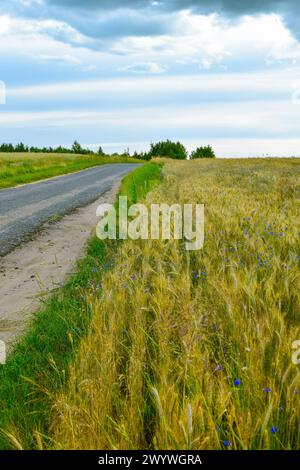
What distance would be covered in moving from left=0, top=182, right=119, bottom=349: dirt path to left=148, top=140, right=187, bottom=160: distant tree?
122134 millimetres

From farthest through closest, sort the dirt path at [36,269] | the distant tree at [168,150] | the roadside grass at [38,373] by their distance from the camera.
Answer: the distant tree at [168,150]
the dirt path at [36,269]
the roadside grass at [38,373]

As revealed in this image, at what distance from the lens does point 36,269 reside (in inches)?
255

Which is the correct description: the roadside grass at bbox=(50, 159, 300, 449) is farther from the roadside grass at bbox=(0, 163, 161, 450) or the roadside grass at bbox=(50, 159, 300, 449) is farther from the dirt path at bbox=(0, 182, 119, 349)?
the dirt path at bbox=(0, 182, 119, 349)

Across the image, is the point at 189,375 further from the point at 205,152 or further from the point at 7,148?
the point at 205,152

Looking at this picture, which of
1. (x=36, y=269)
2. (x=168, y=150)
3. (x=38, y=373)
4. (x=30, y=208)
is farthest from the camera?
(x=168, y=150)

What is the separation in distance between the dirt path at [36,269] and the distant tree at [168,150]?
122134 millimetres

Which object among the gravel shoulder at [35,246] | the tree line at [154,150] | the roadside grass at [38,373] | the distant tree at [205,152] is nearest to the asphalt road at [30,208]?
the gravel shoulder at [35,246]

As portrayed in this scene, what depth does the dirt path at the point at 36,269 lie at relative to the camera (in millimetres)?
4586

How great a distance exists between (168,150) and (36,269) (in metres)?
127

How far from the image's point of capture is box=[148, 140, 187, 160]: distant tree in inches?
5148

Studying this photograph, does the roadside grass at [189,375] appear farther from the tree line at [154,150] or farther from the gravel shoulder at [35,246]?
the tree line at [154,150]

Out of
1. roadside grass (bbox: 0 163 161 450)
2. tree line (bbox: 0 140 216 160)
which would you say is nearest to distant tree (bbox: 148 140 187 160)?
tree line (bbox: 0 140 216 160)

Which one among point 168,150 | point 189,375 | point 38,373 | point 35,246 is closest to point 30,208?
point 35,246
